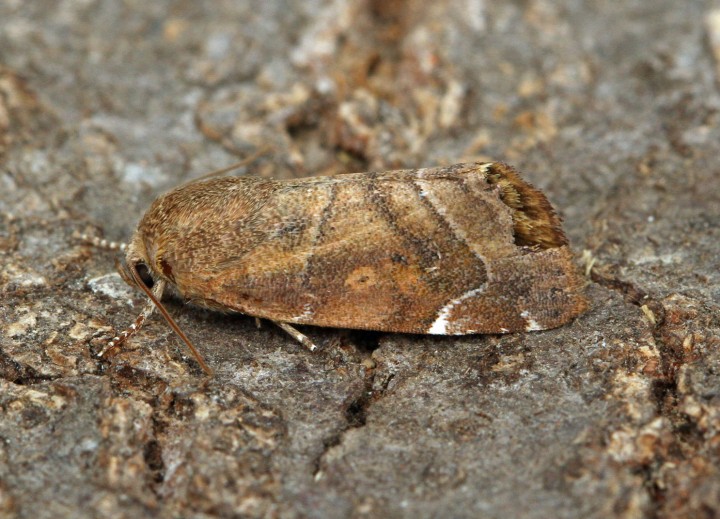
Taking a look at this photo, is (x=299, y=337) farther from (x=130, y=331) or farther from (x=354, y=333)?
(x=130, y=331)

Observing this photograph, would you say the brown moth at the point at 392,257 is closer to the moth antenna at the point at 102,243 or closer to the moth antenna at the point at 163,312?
the moth antenna at the point at 163,312

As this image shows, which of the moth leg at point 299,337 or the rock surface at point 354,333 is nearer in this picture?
the rock surface at point 354,333

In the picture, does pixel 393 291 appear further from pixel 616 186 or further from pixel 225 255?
pixel 616 186

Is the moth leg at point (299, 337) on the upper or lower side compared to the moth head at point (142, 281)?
lower

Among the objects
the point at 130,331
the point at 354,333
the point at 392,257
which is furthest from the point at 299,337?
the point at 130,331

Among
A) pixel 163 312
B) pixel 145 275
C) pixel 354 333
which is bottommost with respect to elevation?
pixel 354 333

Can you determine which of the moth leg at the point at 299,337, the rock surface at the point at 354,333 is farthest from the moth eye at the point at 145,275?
the moth leg at the point at 299,337
